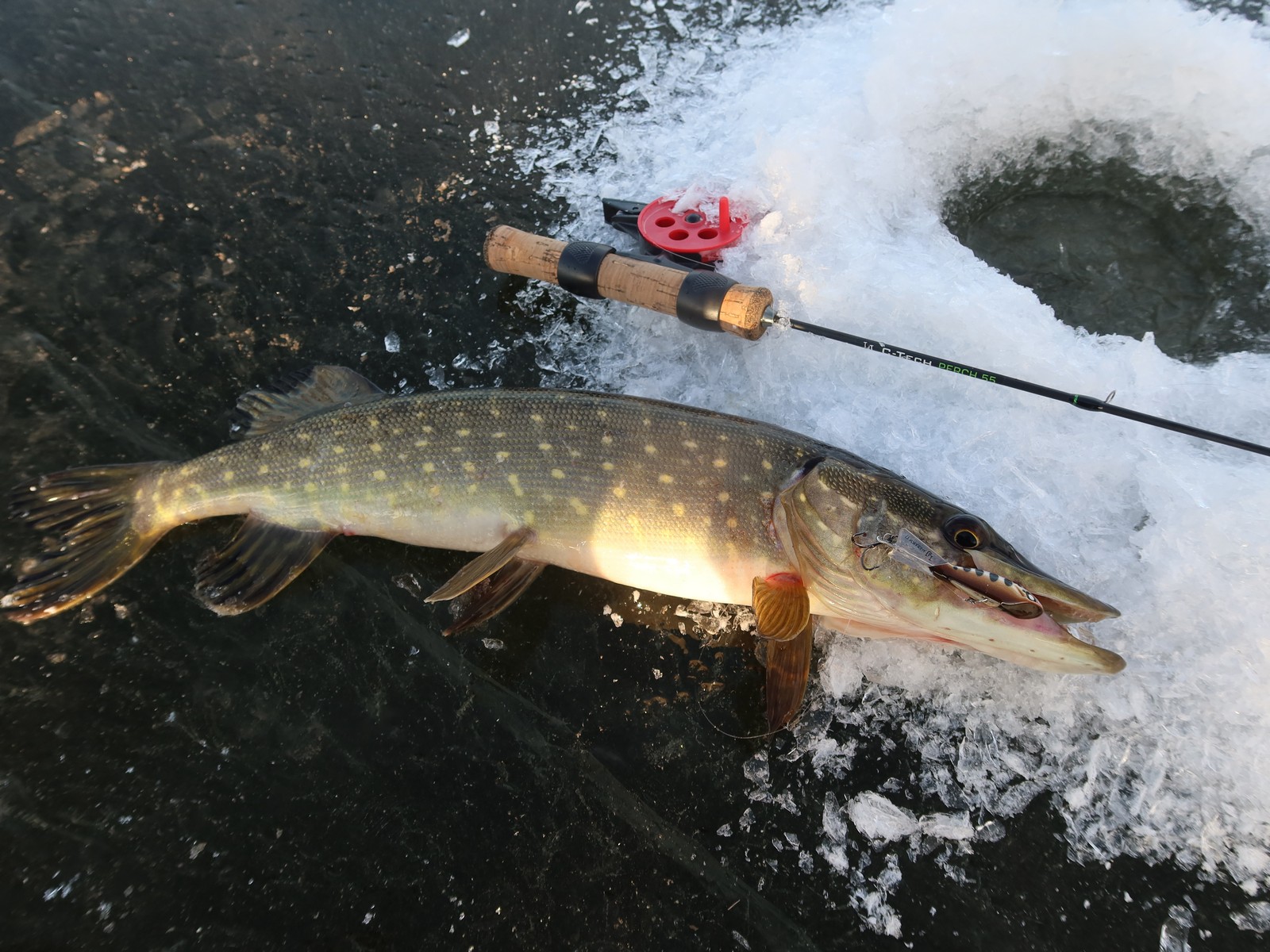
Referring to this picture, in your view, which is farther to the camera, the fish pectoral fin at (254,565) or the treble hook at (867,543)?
the fish pectoral fin at (254,565)

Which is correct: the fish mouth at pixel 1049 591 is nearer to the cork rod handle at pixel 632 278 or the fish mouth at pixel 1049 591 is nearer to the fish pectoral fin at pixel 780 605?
the fish pectoral fin at pixel 780 605

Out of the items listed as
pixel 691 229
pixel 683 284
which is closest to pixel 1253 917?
pixel 683 284

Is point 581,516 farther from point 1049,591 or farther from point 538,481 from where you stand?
point 1049,591

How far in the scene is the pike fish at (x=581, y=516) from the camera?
5.23ft

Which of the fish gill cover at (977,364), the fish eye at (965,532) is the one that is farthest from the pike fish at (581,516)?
the fish gill cover at (977,364)

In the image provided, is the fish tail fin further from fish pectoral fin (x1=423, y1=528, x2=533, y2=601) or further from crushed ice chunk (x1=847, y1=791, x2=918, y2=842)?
crushed ice chunk (x1=847, y1=791, x2=918, y2=842)

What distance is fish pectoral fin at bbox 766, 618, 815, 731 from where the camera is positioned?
168 centimetres

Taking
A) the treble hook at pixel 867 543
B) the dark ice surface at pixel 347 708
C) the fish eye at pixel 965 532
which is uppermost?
the fish eye at pixel 965 532

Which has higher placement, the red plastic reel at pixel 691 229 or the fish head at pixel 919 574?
the red plastic reel at pixel 691 229

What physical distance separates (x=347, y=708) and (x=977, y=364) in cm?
208

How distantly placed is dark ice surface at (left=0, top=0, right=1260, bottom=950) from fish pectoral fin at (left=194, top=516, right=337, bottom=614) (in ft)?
0.21

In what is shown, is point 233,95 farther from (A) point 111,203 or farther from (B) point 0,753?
(B) point 0,753

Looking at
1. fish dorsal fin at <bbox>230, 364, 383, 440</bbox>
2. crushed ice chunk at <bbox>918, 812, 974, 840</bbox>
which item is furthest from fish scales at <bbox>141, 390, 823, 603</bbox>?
crushed ice chunk at <bbox>918, 812, 974, 840</bbox>

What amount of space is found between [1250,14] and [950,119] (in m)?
1.45
